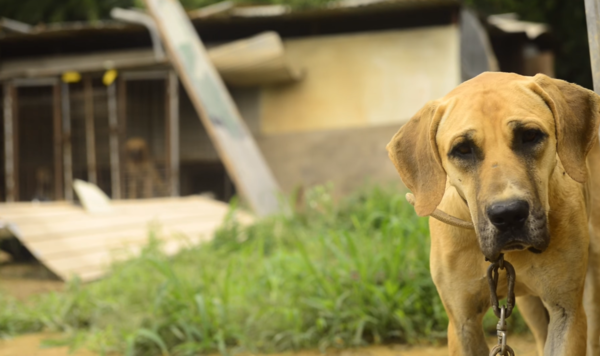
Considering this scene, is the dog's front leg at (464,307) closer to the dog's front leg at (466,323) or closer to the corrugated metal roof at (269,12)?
the dog's front leg at (466,323)

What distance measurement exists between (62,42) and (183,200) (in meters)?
4.58

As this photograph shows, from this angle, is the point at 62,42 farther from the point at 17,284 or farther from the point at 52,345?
the point at 52,345

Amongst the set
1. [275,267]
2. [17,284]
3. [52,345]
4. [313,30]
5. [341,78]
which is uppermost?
[313,30]

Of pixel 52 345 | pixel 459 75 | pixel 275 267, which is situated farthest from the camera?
pixel 459 75

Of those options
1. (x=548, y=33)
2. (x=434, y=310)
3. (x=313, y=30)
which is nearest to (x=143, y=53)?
(x=313, y=30)

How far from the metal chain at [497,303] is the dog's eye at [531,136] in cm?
41

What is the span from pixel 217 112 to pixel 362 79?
255 centimetres

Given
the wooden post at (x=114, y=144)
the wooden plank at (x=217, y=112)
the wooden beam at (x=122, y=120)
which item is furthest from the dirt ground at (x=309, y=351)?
the wooden beam at (x=122, y=120)

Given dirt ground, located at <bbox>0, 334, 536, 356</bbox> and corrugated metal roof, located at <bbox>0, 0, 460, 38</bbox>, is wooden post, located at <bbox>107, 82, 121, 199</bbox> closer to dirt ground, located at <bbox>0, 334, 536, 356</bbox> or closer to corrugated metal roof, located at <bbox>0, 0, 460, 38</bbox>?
corrugated metal roof, located at <bbox>0, 0, 460, 38</bbox>

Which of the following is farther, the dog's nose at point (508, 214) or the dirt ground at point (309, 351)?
the dirt ground at point (309, 351)

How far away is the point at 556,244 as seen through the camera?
2320 millimetres

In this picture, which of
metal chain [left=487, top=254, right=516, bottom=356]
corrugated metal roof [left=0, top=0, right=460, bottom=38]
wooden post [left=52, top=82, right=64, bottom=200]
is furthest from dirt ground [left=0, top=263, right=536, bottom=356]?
corrugated metal roof [left=0, top=0, right=460, bottom=38]

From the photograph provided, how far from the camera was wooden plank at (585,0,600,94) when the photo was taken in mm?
2896

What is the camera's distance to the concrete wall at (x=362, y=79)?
9.37 metres
